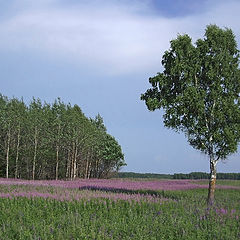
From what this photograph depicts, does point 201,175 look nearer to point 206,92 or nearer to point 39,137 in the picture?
point 39,137

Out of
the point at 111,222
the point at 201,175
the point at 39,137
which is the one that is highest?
the point at 39,137

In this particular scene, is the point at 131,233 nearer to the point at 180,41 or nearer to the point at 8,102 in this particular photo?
the point at 180,41

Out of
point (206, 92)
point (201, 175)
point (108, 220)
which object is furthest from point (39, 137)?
point (201, 175)

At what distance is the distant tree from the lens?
19.5 m

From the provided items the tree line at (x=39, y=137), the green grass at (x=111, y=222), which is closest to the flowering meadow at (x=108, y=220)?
the green grass at (x=111, y=222)

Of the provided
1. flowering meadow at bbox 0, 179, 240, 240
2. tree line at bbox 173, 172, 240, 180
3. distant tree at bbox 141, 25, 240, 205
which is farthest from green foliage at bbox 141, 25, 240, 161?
tree line at bbox 173, 172, 240, 180

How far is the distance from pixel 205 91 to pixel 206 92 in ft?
0.71

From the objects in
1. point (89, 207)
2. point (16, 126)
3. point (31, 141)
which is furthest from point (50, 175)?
point (89, 207)

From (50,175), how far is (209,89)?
41.0 m

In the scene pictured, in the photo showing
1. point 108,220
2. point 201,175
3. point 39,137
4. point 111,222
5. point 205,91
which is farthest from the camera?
point 201,175

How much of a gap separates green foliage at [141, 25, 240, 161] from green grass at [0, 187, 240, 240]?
576 cm

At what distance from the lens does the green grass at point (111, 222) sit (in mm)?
9836

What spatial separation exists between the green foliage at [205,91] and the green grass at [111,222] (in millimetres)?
5764

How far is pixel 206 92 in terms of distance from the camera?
20219 mm
